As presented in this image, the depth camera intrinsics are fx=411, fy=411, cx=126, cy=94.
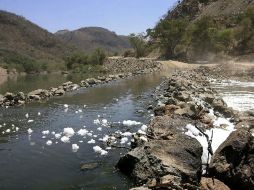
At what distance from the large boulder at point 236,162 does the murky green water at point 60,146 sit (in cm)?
295

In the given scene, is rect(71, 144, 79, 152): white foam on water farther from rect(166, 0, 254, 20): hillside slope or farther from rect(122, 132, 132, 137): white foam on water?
rect(166, 0, 254, 20): hillside slope

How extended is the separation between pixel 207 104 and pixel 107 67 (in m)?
58.2

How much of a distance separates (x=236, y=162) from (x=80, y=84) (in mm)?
33659

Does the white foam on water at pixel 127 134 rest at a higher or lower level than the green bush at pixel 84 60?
higher

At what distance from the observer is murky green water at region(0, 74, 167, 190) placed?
1367cm

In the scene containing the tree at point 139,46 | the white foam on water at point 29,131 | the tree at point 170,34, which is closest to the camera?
the white foam on water at point 29,131

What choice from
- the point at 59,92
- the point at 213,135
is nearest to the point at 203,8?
the point at 59,92

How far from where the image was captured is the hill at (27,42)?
154 m

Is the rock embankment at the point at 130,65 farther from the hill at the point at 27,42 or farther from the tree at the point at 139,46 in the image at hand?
the hill at the point at 27,42

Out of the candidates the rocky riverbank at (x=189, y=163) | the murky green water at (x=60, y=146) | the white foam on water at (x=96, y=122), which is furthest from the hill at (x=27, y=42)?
the rocky riverbank at (x=189, y=163)

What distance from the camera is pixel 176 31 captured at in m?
74.1

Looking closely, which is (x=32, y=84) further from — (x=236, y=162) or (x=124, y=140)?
(x=236, y=162)

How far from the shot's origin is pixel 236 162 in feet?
42.3

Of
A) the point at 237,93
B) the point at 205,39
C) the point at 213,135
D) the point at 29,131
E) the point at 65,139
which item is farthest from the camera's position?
the point at 205,39
